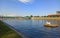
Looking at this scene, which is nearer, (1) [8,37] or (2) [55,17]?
(1) [8,37]

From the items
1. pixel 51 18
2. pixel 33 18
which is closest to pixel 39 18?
pixel 33 18

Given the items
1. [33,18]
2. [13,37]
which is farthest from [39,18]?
[13,37]

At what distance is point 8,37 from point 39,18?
363 feet

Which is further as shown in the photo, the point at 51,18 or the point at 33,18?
the point at 33,18

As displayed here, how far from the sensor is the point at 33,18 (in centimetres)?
12800

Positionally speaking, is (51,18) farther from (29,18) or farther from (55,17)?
(29,18)

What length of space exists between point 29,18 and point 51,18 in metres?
28.2

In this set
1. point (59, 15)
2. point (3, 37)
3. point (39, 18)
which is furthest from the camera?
point (39, 18)

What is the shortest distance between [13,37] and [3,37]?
1.09m

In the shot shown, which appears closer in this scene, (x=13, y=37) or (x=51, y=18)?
(x=13, y=37)

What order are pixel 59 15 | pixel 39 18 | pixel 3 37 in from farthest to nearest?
pixel 39 18 < pixel 59 15 < pixel 3 37

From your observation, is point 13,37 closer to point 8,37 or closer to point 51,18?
point 8,37

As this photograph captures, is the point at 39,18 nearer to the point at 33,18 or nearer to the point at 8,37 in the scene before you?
the point at 33,18

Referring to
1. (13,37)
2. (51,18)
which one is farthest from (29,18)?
(13,37)
